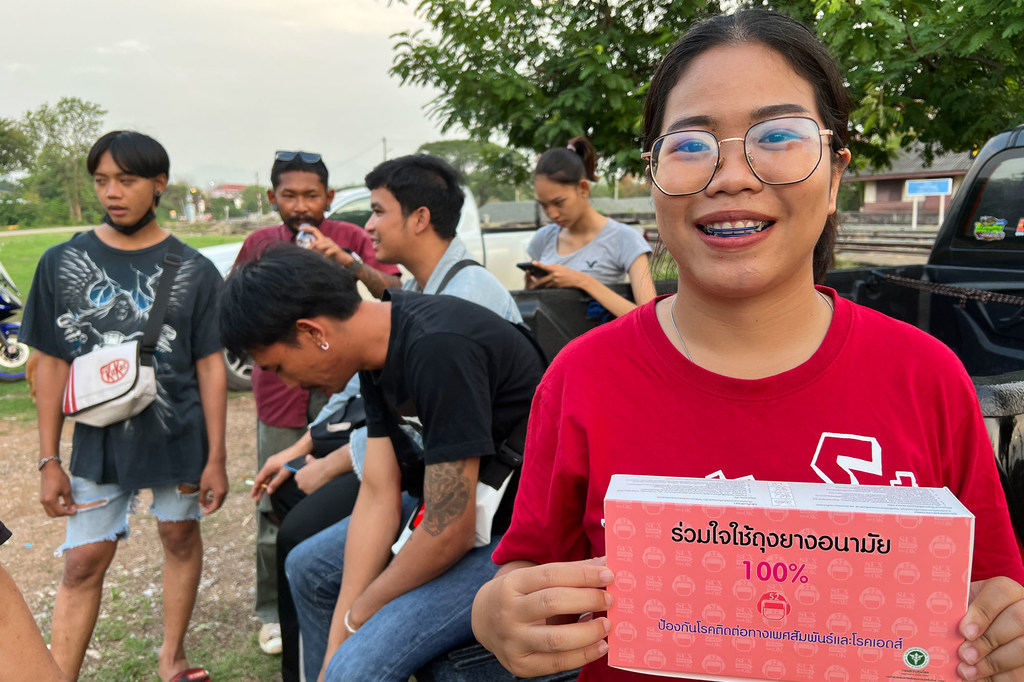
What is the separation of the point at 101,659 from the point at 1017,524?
3656 millimetres

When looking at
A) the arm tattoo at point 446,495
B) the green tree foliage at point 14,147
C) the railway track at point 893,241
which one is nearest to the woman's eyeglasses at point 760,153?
the arm tattoo at point 446,495

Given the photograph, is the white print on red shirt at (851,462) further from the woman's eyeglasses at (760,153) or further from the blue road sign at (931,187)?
the blue road sign at (931,187)

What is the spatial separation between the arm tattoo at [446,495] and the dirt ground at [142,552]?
218 cm

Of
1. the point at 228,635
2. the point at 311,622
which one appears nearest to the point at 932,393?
the point at 311,622

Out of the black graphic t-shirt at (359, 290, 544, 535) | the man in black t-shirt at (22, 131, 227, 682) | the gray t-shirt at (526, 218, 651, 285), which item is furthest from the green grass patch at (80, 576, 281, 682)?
the gray t-shirt at (526, 218, 651, 285)

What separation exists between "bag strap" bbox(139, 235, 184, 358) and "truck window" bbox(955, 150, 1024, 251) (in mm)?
3697

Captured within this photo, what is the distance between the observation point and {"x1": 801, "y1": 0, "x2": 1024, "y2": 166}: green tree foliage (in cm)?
439

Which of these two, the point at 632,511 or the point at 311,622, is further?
the point at 311,622

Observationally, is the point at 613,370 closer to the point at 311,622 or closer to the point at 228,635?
the point at 311,622

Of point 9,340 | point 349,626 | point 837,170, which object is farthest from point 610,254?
point 9,340

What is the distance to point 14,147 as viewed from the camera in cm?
1839

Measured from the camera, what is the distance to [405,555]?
2137 mm

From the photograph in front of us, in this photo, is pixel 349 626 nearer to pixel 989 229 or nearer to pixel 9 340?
pixel 989 229

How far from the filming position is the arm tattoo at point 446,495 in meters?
2.12
